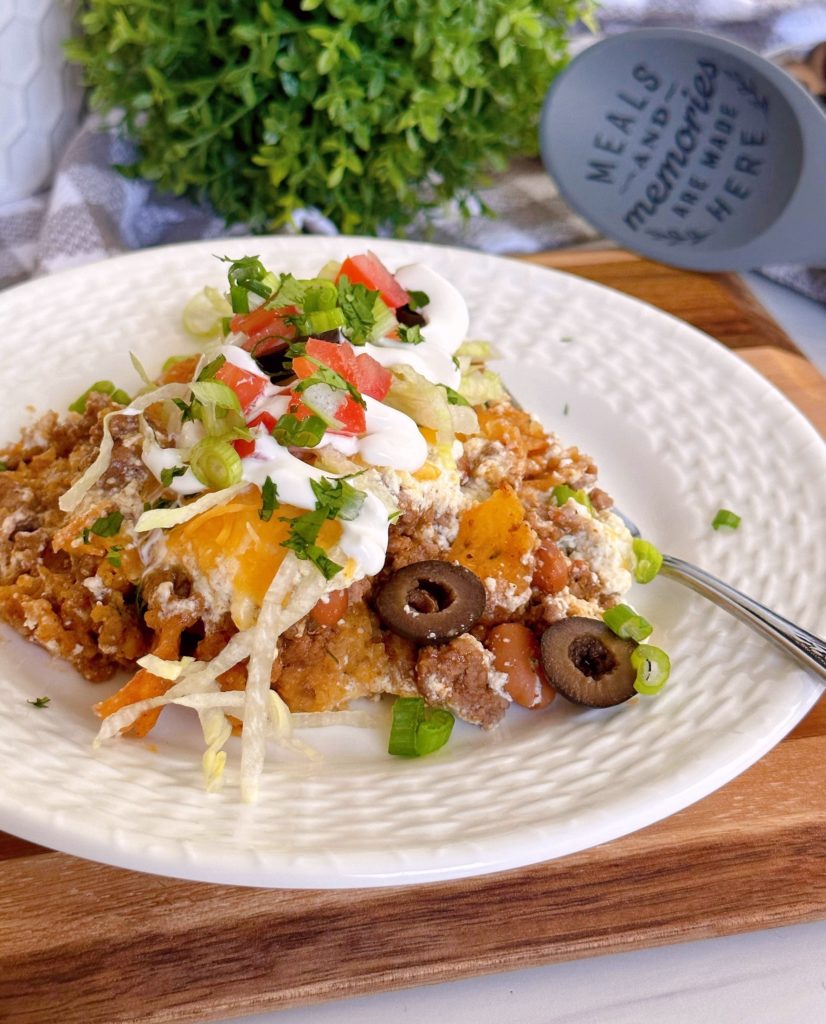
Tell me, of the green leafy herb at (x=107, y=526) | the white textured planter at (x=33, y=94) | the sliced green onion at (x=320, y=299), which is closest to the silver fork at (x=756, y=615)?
the sliced green onion at (x=320, y=299)

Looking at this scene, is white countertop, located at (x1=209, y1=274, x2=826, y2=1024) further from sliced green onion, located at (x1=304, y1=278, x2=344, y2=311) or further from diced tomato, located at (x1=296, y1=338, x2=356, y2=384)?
sliced green onion, located at (x1=304, y1=278, x2=344, y2=311)

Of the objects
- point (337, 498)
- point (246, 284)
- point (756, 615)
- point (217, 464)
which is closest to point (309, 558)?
point (337, 498)

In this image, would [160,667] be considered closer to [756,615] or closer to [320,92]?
[756,615]

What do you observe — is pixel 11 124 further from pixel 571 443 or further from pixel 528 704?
pixel 528 704

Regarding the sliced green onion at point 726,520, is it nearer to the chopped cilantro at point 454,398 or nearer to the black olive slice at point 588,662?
the black olive slice at point 588,662

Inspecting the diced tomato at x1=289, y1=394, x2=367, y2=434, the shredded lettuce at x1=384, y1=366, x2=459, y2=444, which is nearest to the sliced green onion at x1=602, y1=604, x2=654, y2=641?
the shredded lettuce at x1=384, y1=366, x2=459, y2=444

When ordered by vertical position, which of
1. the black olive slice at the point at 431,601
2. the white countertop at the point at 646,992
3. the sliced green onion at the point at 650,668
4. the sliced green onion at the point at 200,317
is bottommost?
the white countertop at the point at 646,992

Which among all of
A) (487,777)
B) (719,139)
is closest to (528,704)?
(487,777)
